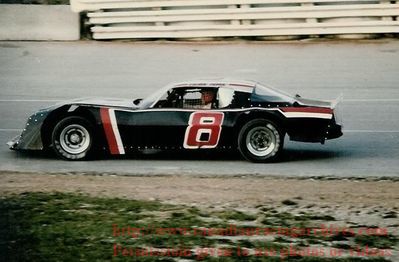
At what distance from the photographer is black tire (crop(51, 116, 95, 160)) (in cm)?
1124

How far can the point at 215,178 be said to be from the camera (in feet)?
33.7

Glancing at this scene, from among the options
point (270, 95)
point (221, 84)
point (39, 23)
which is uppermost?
Answer: point (39, 23)

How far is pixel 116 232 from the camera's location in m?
7.64

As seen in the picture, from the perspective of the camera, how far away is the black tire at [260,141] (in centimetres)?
1098

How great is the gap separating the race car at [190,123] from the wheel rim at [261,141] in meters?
0.01

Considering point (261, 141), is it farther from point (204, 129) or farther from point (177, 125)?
point (177, 125)

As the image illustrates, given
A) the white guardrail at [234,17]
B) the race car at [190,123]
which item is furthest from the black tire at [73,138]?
the white guardrail at [234,17]

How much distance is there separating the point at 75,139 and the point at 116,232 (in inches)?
153

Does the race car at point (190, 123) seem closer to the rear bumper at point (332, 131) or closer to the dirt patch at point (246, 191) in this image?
the rear bumper at point (332, 131)

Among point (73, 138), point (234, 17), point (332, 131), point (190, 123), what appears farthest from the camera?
point (234, 17)

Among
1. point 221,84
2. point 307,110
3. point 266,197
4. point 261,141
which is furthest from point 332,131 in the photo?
point 266,197

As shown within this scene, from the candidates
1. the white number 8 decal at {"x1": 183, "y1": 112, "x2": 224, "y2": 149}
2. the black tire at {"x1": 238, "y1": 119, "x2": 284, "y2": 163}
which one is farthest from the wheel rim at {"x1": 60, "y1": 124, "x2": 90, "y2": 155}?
the black tire at {"x1": 238, "y1": 119, "x2": 284, "y2": 163}

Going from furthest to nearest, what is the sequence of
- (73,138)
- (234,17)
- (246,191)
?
(234,17), (73,138), (246,191)

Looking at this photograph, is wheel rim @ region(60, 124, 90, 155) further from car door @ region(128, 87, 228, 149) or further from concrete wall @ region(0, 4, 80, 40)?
concrete wall @ region(0, 4, 80, 40)
